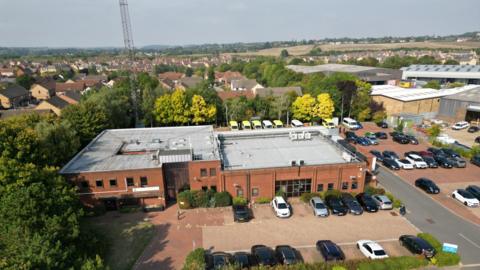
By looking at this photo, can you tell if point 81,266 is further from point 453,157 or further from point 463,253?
point 453,157

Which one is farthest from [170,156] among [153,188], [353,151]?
[353,151]

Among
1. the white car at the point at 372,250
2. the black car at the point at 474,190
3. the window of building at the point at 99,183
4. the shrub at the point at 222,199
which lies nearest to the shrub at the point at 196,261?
the shrub at the point at 222,199

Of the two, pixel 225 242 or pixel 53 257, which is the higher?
pixel 53 257

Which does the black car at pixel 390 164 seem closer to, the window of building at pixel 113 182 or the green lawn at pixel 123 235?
the green lawn at pixel 123 235

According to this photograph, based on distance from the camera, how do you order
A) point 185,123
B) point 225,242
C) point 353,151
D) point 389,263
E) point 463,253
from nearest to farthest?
point 389,263 → point 463,253 → point 225,242 → point 353,151 → point 185,123

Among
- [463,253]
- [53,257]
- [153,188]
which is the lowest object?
[463,253]

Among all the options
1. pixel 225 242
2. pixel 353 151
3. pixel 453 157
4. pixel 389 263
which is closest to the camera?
pixel 389 263

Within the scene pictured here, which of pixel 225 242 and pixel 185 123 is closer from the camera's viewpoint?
pixel 225 242
